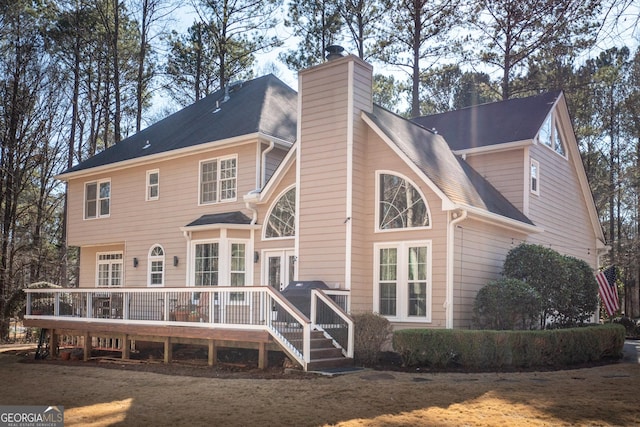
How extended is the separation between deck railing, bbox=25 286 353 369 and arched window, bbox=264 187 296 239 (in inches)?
78.2

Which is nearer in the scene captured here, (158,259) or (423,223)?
(423,223)

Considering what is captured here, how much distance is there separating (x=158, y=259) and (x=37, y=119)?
10461 mm

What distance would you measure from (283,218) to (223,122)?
5.12 meters

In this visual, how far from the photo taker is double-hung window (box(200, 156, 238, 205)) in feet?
59.2

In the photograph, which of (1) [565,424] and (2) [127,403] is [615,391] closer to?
(1) [565,424]

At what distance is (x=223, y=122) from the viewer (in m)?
19.5

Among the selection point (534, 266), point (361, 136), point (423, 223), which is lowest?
point (534, 266)

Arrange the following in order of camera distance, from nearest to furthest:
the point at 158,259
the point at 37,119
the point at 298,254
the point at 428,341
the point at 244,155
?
1. the point at 428,341
2. the point at 298,254
3. the point at 244,155
4. the point at 158,259
5. the point at 37,119

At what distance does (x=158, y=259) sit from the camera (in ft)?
63.7

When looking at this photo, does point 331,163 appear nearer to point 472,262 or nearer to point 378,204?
point 378,204

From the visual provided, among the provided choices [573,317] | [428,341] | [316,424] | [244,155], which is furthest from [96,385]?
[573,317]

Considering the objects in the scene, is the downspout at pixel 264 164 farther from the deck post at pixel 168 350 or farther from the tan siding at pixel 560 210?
the tan siding at pixel 560 210

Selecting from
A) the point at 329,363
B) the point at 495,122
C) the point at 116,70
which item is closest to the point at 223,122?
the point at 495,122

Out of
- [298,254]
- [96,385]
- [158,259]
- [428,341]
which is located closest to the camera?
[96,385]
